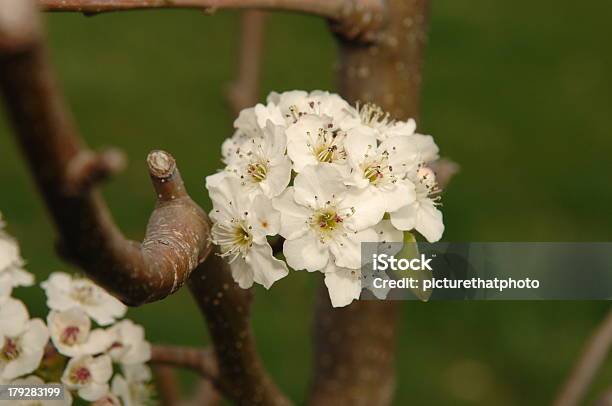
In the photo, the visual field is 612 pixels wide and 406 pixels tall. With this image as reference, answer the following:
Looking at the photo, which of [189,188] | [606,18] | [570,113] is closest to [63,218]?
[189,188]

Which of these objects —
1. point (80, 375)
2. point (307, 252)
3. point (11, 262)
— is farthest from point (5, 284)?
point (307, 252)

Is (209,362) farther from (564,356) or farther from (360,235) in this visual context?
(564,356)

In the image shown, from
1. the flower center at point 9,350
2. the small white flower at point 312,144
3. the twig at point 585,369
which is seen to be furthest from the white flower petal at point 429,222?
the twig at point 585,369

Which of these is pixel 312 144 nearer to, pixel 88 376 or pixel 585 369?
Answer: pixel 88 376

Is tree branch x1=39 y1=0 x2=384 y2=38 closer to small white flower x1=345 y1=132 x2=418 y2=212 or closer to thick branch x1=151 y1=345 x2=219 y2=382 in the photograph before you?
small white flower x1=345 y1=132 x2=418 y2=212

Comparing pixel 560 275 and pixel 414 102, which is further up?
pixel 414 102

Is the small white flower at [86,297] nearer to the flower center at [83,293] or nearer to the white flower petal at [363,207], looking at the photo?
the flower center at [83,293]
